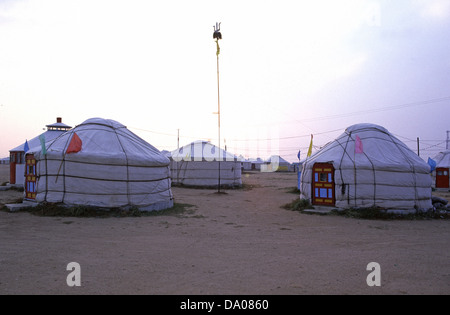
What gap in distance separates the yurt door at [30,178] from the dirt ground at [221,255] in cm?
165

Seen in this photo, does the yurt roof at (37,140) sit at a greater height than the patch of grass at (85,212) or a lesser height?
greater

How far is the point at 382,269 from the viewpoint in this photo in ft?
12.7

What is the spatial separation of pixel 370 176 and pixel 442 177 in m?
12.5

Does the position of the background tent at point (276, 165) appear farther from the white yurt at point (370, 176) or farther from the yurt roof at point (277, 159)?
the white yurt at point (370, 176)

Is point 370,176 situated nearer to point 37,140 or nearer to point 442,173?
point 442,173

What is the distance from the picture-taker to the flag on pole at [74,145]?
7.92 metres

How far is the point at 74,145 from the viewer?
799 cm

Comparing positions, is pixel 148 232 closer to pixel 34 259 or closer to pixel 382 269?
pixel 34 259

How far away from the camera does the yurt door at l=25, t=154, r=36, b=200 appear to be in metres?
8.93

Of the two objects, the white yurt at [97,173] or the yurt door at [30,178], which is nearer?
the white yurt at [97,173]

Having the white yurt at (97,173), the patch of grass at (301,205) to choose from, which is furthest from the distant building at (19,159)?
the patch of grass at (301,205)

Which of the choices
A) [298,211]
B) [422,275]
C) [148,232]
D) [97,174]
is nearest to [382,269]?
[422,275]

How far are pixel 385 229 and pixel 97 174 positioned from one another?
690 cm

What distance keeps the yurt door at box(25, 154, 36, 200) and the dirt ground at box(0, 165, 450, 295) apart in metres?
1.65
